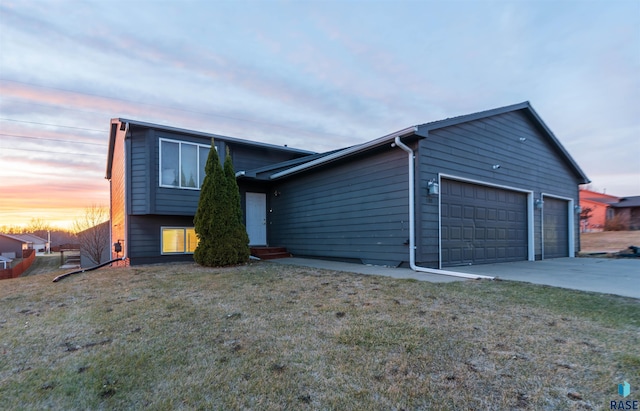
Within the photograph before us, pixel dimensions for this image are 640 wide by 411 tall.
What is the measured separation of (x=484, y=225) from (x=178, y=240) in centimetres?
926

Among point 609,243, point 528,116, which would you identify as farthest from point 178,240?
point 609,243

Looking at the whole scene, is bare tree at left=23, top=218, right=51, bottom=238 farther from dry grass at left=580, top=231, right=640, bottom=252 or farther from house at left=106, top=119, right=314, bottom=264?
dry grass at left=580, top=231, right=640, bottom=252

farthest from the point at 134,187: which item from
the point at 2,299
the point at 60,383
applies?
the point at 60,383

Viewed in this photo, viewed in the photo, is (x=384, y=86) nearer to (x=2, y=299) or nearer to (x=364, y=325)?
(x=364, y=325)

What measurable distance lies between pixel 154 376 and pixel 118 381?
0.25 m

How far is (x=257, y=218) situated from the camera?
39.4 feet

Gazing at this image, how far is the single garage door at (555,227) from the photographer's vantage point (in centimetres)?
1084

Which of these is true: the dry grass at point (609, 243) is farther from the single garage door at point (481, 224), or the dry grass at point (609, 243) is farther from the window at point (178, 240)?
the window at point (178, 240)

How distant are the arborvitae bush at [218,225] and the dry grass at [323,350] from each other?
3078mm

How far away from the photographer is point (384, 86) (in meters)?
12.3

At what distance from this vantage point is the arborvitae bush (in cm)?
798

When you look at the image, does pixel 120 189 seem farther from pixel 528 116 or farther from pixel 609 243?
pixel 609 243

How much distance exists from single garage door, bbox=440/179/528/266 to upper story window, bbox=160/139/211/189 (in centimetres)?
742

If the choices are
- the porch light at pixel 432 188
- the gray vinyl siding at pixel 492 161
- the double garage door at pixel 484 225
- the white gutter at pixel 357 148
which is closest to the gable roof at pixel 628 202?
the gray vinyl siding at pixel 492 161
